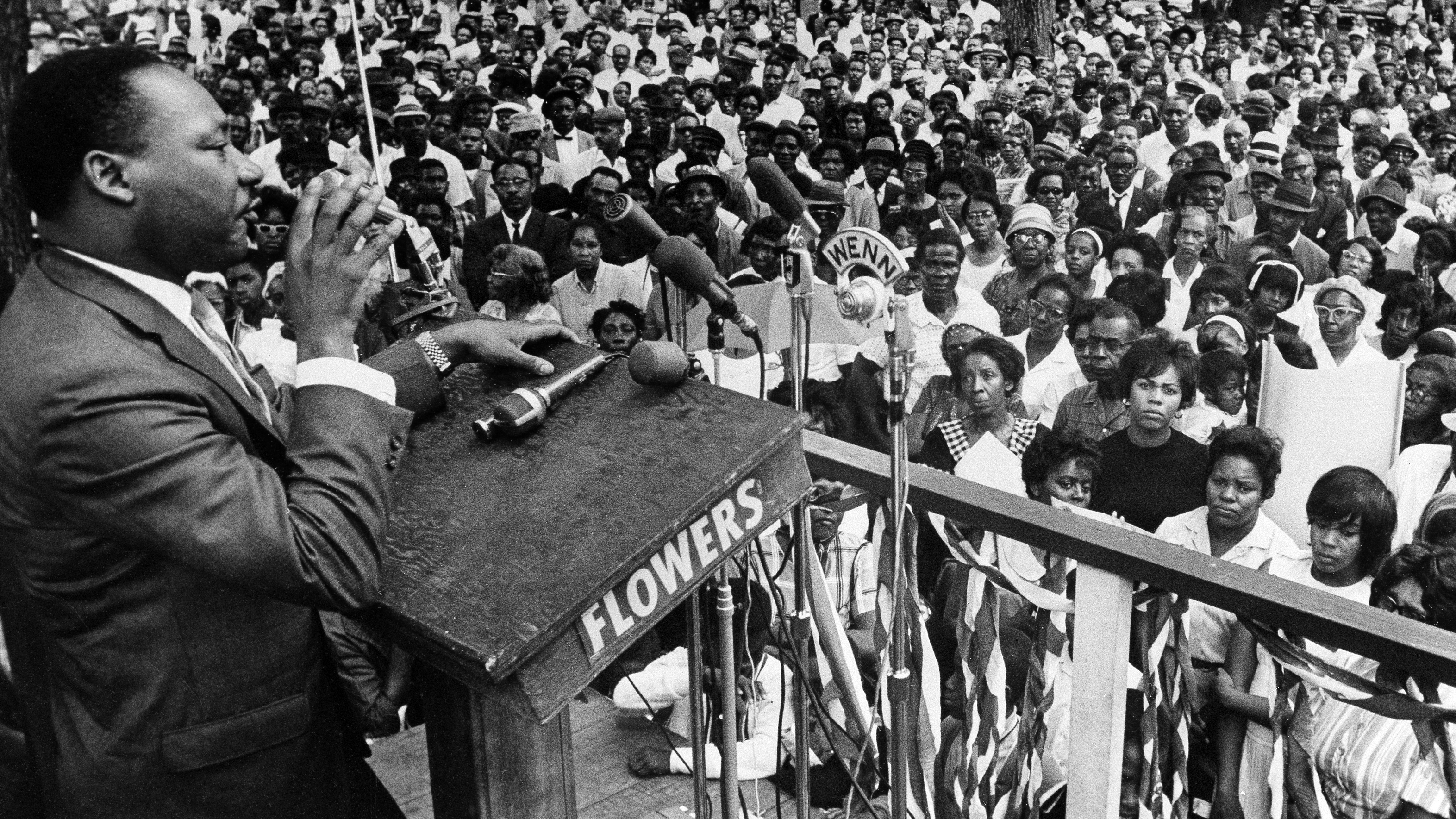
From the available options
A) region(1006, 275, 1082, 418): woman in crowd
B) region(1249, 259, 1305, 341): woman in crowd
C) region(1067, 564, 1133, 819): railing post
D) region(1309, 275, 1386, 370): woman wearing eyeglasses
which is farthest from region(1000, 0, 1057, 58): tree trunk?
region(1067, 564, 1133, 819): railing post

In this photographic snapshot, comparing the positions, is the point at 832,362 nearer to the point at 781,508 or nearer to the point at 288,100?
the point at 781,508

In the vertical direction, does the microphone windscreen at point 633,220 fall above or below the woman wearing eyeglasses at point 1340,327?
above

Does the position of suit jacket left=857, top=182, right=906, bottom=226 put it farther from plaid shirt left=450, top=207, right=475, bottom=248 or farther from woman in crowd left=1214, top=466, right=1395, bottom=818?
woman in crowd left=1214, top=466, right=1395, bottom=818

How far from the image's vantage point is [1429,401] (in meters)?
4.82

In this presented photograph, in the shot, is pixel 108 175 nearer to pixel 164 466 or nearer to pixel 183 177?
pixel 183 177

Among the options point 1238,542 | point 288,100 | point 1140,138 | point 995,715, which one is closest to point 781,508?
point 995,715

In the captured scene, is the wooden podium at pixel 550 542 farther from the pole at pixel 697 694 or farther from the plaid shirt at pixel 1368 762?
the plaid shirt at pixel 1368 762

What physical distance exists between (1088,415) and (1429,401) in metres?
1.31

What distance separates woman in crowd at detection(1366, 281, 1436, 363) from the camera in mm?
5871

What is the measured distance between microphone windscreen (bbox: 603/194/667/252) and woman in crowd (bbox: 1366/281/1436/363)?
17.2ft

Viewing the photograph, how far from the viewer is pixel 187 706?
130 cm

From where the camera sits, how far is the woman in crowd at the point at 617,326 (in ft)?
18.0

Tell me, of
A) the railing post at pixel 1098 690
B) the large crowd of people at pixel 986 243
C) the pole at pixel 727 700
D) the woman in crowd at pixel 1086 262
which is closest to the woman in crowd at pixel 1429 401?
the large crowd of people at pixel 986 243

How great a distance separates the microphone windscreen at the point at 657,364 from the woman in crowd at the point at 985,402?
3.64 metres
